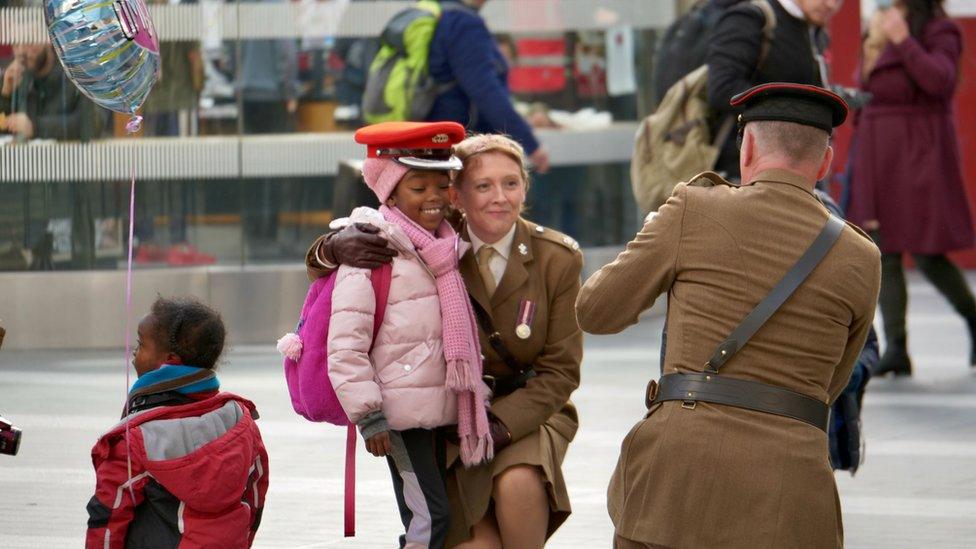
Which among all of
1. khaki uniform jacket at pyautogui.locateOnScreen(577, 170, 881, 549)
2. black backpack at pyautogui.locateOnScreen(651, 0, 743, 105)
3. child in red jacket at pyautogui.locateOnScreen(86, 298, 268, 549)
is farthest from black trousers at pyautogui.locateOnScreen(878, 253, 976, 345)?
khaki uniform jacket at pyautogui.locateOnScreen(577, 170, 881, 549)

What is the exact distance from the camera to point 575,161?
1162cm

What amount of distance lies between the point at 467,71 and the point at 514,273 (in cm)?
410

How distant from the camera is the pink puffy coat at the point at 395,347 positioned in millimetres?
4289

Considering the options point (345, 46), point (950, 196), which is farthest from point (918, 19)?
point (345, 46)

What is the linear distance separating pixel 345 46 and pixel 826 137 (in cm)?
740

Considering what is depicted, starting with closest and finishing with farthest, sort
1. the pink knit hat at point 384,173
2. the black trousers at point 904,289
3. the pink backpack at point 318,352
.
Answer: the pink backpack at point 318,352 < the pink knit hat at point 384,173 < the black trousers at point 904,289

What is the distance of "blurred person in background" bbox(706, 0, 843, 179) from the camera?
7.57m

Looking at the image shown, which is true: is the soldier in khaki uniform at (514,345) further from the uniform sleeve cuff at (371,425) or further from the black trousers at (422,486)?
the uniform sleeve cuff at (371,425)

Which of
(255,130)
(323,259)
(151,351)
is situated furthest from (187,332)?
(255,130)

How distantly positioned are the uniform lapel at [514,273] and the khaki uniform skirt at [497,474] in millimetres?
413

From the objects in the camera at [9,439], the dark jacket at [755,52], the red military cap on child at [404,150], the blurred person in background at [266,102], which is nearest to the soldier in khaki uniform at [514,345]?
the red military cap on child at [404,150]

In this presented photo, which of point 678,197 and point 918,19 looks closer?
point 678,197

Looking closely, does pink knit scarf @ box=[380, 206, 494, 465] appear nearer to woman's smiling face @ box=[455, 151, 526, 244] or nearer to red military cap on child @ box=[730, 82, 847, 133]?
woman's smiling face @ box=[455, 151, 526, 244]

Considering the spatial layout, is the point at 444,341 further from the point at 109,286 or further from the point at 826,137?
the point at 109,286
